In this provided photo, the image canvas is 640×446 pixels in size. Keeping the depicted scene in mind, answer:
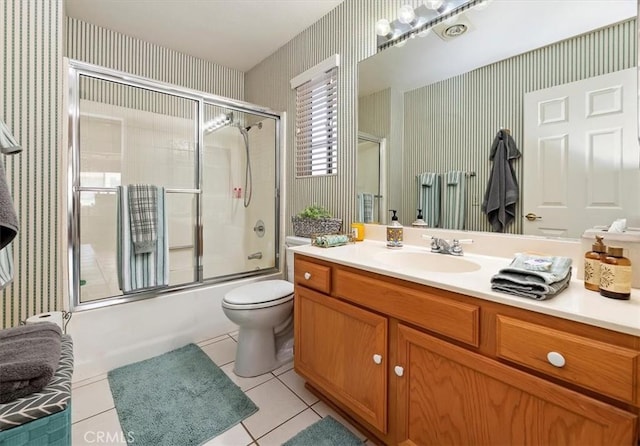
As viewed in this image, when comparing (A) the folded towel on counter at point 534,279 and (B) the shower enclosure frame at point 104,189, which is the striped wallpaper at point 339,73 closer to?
(B) the shower enclosure frame at point 104,189

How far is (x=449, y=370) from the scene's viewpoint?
0.94 m

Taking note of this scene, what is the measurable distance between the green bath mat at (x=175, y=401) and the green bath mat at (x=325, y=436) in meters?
0.29

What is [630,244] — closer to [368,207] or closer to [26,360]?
[368,207]

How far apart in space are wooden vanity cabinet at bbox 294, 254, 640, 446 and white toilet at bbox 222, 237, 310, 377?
335 mm

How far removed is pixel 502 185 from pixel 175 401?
190 centimetres

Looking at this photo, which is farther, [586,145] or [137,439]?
[137,439]

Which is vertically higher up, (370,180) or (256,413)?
(370,180)

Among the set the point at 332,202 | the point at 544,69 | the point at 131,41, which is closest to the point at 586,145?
the point at 544,69

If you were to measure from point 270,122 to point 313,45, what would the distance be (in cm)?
71

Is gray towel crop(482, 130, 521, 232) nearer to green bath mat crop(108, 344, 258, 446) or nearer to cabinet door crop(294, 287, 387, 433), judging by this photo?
cabinet door crop(294, 287, 387, 433)

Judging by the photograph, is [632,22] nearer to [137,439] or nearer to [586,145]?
[586,145]

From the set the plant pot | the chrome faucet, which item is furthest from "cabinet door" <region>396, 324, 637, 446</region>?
the plant pot

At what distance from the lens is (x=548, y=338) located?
2.40 ft

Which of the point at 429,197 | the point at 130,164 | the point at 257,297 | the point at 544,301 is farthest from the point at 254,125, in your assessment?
the point at 544,301
